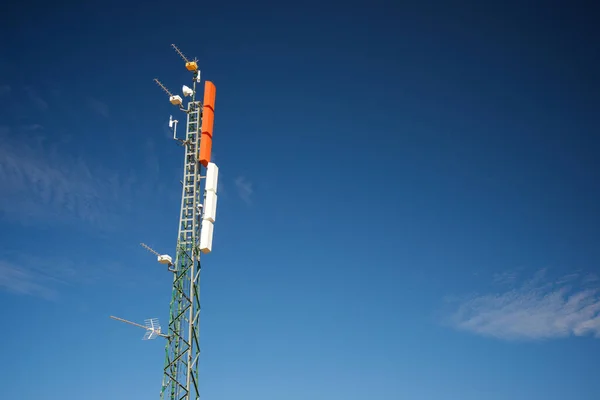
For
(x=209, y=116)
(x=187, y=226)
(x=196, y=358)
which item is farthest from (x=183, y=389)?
(x=209, y=116)

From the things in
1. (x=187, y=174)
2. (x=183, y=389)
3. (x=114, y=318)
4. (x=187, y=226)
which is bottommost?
(x=183, y=389)

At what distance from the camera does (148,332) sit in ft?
157

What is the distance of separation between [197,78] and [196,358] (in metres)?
26.4

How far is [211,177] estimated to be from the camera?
5147 centimetres

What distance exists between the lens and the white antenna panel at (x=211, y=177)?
51.1m

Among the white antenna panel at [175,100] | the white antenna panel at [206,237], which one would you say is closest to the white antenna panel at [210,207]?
the white antenna panel at [206,237]

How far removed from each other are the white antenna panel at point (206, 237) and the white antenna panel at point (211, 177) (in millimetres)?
3055

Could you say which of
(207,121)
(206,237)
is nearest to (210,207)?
(206,237)

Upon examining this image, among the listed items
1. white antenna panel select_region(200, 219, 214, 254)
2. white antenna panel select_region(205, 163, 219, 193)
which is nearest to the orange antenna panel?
white antenna panel select_region(205, 163, 219, 193)

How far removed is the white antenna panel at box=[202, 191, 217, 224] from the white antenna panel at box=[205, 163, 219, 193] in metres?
0.48

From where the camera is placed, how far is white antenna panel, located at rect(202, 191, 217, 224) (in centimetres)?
5003

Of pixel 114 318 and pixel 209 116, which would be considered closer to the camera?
pixel 114 318

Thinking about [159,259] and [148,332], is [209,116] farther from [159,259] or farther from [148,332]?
[148,332]

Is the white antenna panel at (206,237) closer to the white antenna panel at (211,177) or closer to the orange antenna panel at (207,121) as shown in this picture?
the white antenna panel at (211,177)
